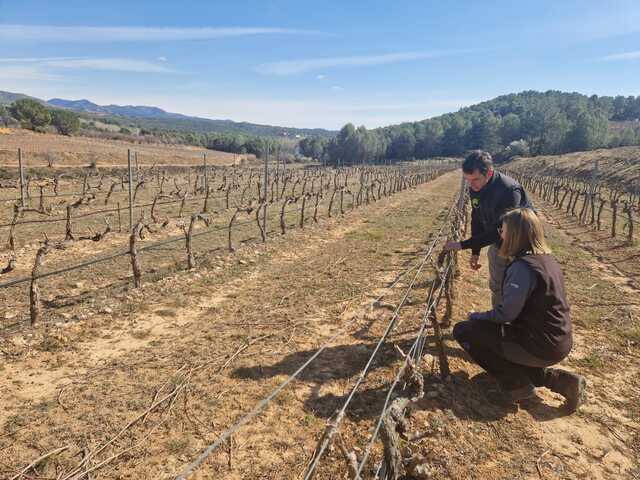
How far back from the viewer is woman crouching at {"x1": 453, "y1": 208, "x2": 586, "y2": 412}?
3.40 meters

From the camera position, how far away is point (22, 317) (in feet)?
20.1

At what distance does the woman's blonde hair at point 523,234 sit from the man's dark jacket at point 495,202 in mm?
875


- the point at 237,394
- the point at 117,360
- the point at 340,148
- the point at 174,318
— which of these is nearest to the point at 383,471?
the point at 237,394

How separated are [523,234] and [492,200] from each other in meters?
1.27

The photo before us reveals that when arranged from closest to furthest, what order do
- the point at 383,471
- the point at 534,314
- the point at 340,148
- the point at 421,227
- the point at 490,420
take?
the point at 383,471 → the point at 534,314 → the point at 490,420 → the point at 421,227 → the point at 340,148

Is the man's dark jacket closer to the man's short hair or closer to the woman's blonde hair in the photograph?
the man's short hair

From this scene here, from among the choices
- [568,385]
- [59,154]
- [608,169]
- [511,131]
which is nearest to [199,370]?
[568,385]

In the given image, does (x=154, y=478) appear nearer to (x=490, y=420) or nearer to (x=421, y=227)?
(x=490, y=420)

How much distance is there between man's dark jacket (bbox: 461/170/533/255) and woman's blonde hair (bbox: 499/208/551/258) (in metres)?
0.87

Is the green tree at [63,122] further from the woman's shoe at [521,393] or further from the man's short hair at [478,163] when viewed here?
the woman's shoe at [521,393]

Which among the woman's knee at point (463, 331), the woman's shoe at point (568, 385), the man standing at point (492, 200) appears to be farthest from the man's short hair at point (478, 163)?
the woman's shoe at point (568, 385)

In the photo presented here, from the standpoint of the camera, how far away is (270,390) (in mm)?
4336

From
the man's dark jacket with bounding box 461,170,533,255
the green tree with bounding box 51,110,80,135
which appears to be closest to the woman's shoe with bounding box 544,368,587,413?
the man's dark jacket with bounding box 461,170,533,255

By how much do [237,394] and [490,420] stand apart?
2.47 meters
